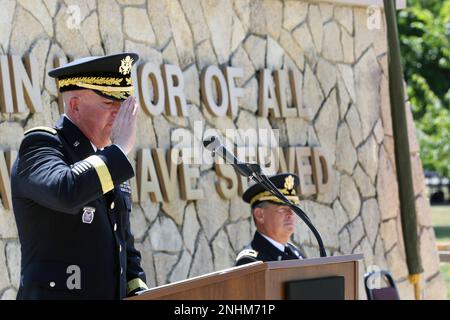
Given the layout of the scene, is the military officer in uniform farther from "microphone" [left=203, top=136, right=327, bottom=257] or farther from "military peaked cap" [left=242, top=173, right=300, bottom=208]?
"military peaked cap" [left=242, top=173, right=300, bottom=208]

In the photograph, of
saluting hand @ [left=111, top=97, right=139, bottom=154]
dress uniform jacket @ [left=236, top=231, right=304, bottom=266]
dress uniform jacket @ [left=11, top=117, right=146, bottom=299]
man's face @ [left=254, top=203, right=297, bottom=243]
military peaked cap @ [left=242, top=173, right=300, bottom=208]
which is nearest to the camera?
dress uniform jacket @ [left=11, top=117, right=146, bottom=299]

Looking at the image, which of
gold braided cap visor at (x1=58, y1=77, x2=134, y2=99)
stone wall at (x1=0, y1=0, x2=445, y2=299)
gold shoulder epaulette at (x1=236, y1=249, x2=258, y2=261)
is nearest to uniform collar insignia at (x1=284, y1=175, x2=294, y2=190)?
gold shoulder epaulette at (x1=236, y1=249, x2=258, y2=261)

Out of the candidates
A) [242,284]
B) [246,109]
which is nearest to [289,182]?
[246,109]

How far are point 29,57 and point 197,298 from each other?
351cm

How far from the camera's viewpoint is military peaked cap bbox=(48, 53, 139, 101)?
3902mm

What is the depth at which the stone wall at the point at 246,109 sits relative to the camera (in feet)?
22.5

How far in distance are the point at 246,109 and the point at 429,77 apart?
83.3 feet

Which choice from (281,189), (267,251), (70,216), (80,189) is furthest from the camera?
(281,189)

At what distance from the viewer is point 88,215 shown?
3826mm

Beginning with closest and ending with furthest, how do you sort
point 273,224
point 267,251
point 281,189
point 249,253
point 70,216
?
1. point 70,216
2. point 249,253
3. point 267,251
4. point 273,224
5. point 281,189

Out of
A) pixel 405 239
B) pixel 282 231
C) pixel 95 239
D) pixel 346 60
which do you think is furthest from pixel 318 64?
pixel 95 239

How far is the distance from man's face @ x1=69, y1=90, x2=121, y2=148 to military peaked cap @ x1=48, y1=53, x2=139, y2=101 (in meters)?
0.03

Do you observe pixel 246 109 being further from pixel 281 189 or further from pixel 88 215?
pixel 88 215

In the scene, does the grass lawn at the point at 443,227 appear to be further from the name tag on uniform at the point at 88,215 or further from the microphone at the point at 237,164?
the name tag on uniform at the point at 88,215
